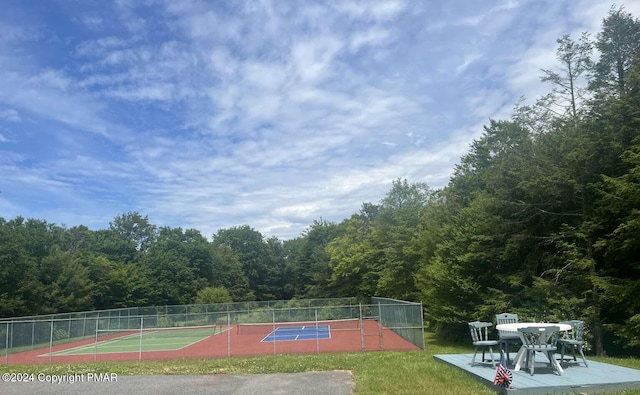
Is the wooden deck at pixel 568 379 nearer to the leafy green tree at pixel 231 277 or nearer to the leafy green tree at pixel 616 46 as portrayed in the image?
the leafy green tree at pixel 616 46

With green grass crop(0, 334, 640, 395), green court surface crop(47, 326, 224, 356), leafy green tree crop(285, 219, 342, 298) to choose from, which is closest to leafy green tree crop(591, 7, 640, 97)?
green grass crop(0, 334, 640, 395)

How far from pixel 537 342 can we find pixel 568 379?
113 centimetres

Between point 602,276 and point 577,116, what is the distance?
6.07m

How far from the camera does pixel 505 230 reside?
17656 millimetres

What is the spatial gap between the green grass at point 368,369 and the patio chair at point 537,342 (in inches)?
47.9

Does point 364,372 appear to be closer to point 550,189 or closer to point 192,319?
point 550,189

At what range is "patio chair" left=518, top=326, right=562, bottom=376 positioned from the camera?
27.9 feet

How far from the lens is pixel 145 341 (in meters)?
28.3

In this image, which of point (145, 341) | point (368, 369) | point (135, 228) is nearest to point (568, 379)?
point (368, 369)

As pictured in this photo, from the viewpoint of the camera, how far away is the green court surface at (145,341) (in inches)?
919

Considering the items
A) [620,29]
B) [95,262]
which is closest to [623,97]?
[620,29]

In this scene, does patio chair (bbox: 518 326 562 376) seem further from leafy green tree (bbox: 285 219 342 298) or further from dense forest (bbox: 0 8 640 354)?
leafy green tree (bbox: 285 219 342 298)

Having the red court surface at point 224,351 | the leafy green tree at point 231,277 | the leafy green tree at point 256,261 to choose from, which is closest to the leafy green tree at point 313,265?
the leafy green tree at point 256,261
